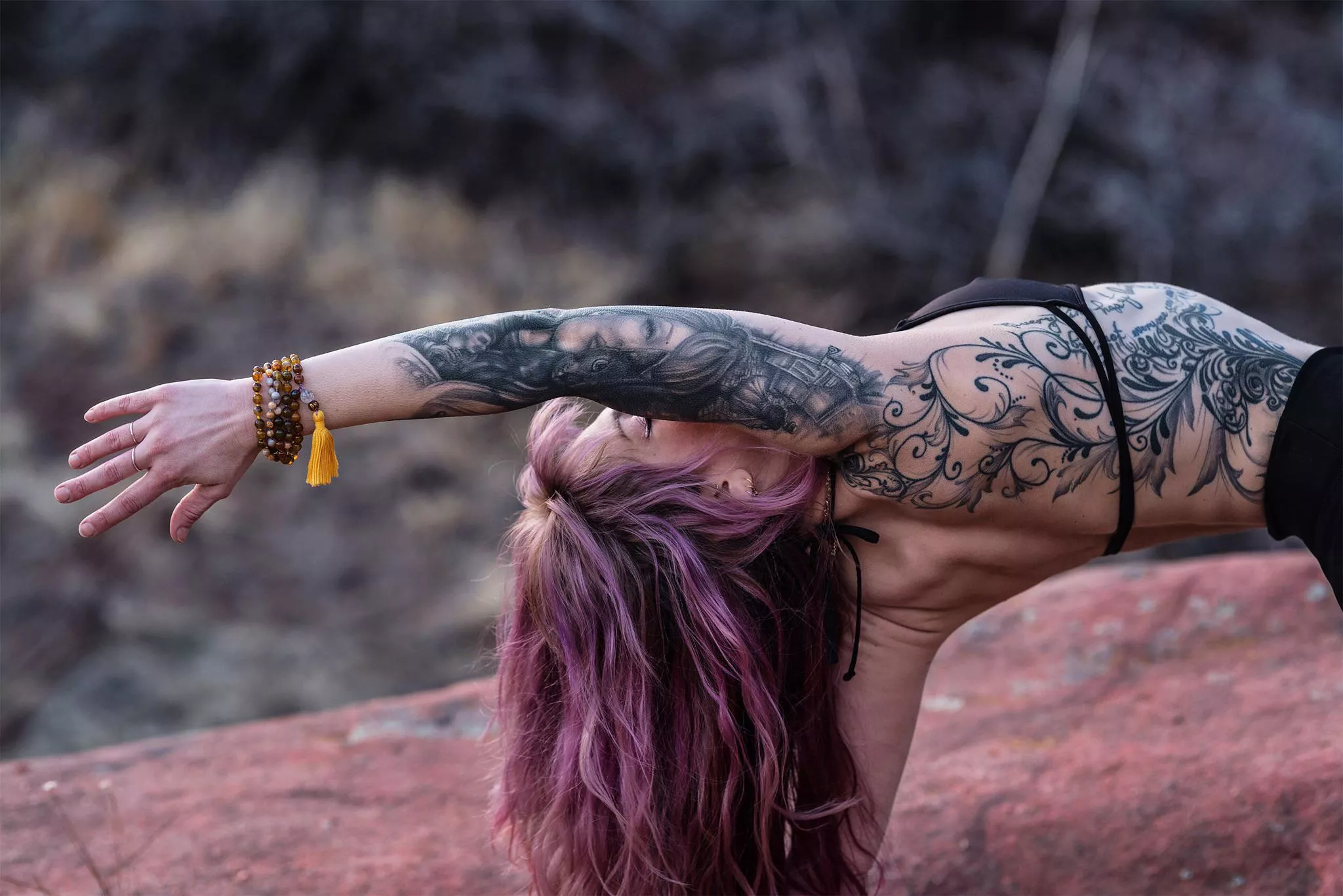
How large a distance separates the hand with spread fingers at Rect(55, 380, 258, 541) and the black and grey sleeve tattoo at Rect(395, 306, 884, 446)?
0.81 feet

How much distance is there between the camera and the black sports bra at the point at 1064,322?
5.61ft

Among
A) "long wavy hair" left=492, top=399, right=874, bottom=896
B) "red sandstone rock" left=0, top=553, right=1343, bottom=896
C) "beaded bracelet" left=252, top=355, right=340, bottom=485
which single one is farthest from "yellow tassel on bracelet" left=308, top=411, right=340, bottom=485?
"red sandstone rock" left=0, top=553, right=1343, bottom=896

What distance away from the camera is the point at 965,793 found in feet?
7.68

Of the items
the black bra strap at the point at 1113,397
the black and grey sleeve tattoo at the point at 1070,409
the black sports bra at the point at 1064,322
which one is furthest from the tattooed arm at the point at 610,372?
the black bra strap at the point at 1113,397

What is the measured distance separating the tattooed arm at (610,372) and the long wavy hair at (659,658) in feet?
0.66

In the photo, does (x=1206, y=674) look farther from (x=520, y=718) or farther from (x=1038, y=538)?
(x=520, y=718)

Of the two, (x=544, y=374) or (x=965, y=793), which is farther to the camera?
(x=965, y=793)

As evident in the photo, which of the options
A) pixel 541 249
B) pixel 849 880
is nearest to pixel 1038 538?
pixel 849 880

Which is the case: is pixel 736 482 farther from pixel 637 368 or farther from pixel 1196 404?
pixel 1196 404

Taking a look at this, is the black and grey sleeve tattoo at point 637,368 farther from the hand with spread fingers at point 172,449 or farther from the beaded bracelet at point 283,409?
the hand with spread fingers at point 172,449

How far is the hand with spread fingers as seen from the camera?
1418 millimetres

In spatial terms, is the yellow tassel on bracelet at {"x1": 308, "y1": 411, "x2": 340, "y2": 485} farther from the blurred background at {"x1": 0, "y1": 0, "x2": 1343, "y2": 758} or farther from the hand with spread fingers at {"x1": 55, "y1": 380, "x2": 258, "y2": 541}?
the blurred background at {"x1": 0, "y1": 0, "x2": 1343, "y2": 758}

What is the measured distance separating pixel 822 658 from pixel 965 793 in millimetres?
737

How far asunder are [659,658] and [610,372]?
19.5 inches
